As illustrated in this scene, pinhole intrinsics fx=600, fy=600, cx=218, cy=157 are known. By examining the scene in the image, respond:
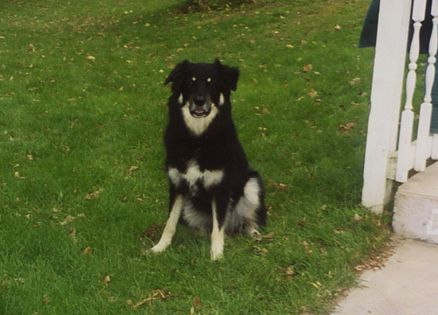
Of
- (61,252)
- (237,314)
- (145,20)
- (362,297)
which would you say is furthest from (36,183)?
(145,20)

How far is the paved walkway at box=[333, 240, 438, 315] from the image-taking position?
123 inches

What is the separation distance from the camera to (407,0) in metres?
3.86

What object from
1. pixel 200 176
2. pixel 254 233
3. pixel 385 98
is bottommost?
pixel 254 233

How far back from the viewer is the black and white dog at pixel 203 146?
3805 mm

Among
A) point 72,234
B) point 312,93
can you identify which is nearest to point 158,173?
point 72,234

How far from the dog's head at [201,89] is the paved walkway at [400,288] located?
1378 mm

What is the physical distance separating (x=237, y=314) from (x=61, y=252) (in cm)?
142

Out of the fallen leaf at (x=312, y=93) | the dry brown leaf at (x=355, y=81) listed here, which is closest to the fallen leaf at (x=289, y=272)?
the fallen leaf at (x=312, y=93)

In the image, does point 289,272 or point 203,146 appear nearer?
point 289,272

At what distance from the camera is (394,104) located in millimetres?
4004

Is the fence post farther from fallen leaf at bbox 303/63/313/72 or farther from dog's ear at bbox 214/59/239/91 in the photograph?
fallen leaf at bbox 303/63/313/72

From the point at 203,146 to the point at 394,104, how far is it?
51.5 inches

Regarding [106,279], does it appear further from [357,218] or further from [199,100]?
[357,218]

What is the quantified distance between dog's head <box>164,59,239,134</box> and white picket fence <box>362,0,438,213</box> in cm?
98
